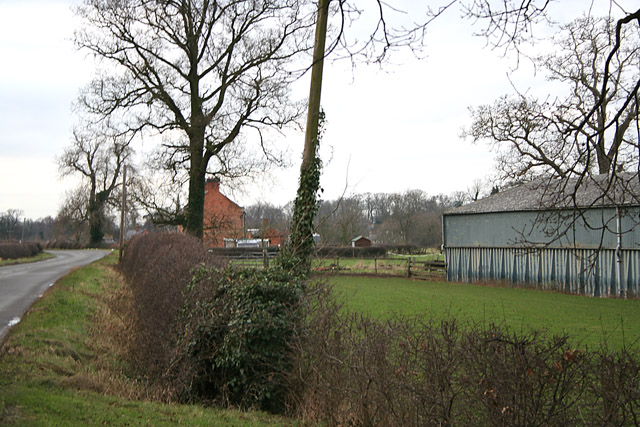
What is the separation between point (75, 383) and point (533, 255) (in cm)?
2660

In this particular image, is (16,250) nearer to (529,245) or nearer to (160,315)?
(529,245)

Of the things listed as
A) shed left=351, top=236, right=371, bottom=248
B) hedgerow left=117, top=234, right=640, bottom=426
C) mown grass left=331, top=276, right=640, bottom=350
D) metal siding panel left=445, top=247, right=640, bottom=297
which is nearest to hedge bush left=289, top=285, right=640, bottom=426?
hedgerow left=117, top=234, right=640, bottom=426

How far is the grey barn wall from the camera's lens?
25.0 metres

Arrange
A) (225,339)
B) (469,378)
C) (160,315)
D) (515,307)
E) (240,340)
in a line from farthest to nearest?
(515,307)
(160,315)
(225,339)
(240,340)
(469,378)

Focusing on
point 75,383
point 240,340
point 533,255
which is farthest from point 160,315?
point 533,255

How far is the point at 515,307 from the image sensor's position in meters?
20.2

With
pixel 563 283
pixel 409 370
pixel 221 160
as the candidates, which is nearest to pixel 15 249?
pixel 221 160

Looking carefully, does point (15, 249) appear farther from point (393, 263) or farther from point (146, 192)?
point (393, 263)

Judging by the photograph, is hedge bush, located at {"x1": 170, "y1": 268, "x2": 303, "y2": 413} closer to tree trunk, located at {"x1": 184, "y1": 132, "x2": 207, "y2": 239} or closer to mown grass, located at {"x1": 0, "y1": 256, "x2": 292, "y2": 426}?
mown grass, located at {"x1": 0, "y1": 256, "x2": 292, "y2": 426}

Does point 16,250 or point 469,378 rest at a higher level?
point 469,378

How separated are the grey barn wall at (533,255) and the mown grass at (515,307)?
1.31m

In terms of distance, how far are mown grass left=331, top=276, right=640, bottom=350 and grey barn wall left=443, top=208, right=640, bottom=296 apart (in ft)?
4.28

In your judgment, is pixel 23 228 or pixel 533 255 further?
pixel 23 228

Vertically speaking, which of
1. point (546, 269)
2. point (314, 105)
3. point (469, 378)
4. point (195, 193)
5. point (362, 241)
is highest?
point (314, 105)
